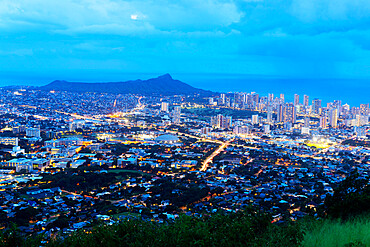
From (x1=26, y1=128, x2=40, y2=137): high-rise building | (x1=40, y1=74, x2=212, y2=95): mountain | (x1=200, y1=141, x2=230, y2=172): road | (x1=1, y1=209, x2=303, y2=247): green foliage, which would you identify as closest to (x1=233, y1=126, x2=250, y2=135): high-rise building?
(x1=200, y1=141, x2=230, y2=172): road

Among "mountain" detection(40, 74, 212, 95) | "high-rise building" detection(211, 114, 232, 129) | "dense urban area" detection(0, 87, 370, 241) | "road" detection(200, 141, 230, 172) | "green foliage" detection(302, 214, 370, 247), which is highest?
"mountain" detection(40, 74, 212, 95)

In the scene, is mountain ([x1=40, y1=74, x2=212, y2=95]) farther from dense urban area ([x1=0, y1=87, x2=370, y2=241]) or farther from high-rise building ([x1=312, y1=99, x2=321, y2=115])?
high-rise building ([x1=312, y1=99, x2=321, y2=115])

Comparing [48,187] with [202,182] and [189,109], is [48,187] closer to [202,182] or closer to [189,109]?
[202,182]

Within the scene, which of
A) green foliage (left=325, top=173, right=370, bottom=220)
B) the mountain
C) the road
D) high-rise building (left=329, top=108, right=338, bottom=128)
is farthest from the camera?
the mountain

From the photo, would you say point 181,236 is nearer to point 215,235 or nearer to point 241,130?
point 215,235

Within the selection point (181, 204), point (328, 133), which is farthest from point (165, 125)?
point (181, 204)

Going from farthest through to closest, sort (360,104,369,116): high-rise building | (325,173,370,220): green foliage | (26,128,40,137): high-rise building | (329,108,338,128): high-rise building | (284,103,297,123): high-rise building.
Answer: (360,104,369,116): high-rise building → (284,103,297,123): high-rise building → (329,108,338,128): high-rise building → (26,128,40,137): high-rise building → (325,173,370,220): green foliage

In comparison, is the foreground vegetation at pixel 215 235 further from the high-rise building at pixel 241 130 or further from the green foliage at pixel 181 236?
the high-rise building at pixel 241 130
